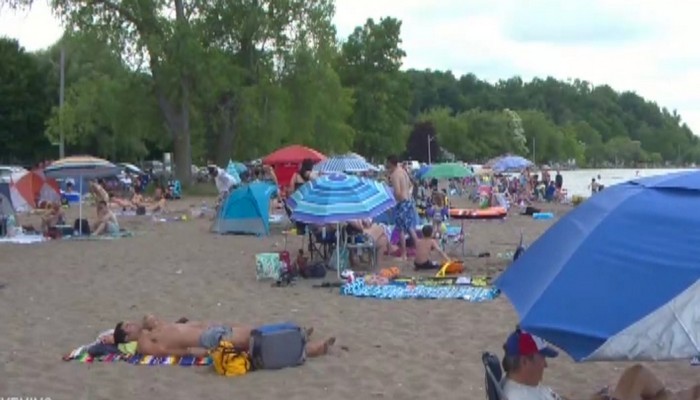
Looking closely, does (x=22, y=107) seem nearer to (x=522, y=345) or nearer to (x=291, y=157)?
(x=291, y=157)

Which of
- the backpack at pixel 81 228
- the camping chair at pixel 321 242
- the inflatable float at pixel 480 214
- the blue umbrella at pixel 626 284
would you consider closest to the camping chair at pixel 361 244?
the camping chair at pixel 321 242

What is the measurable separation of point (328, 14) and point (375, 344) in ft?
98.2

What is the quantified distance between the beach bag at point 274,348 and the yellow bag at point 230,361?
0.29 ft

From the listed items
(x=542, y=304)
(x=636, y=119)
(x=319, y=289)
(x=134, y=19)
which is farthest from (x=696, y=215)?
(x=636, y=119)

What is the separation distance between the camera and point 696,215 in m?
3.82

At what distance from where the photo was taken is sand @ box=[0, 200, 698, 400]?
6.85 metres

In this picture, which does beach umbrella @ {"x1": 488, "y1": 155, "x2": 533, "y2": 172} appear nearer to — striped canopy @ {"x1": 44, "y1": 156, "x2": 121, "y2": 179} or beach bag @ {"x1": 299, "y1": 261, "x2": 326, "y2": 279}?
striped canopy @ {"x1": 44, "y1": 156, "x2": 121, "y2": 179}

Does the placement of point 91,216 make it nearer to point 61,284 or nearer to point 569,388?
point 61,284

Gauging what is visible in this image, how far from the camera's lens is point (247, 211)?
62.3 feet

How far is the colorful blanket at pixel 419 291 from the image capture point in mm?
10523

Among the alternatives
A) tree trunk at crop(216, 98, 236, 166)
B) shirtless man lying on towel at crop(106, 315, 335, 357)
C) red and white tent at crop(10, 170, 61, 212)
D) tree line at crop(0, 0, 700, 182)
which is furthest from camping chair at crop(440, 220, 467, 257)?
tree trunk at crop(216, 98, 236, 166)

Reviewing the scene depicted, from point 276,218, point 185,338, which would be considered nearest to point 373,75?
point 276,218

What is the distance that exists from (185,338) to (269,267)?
14.1 ft

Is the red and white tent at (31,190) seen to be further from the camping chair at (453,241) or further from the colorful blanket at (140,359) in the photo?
the colorful blanket at (140,359)
